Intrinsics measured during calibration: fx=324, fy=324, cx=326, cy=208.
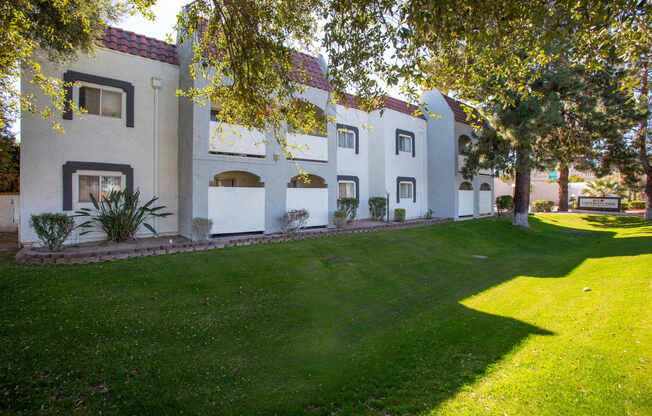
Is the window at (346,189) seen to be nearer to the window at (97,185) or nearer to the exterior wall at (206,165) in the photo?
the exterior wall at (206,165)

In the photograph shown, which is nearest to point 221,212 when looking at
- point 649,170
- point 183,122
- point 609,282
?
point 183,122

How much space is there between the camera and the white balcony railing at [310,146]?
14.3 metres

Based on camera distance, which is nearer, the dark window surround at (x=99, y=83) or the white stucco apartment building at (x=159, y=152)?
the white stucco apartment building at (x=159, y=152)

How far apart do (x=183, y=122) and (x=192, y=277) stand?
7.24 meters

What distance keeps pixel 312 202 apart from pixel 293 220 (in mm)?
1582

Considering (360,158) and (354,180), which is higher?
(360,158)

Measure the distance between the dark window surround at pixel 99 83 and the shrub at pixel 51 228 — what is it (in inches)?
133

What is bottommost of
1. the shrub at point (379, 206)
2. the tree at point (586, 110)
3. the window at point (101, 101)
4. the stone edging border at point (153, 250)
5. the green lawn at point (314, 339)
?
the green lawn at point (314, 339)

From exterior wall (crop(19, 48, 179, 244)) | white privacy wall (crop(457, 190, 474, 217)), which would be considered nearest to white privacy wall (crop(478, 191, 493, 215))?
white privacy wall (crop(457, 190, 474, 217))

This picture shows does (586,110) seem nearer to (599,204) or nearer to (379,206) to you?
(379,206)

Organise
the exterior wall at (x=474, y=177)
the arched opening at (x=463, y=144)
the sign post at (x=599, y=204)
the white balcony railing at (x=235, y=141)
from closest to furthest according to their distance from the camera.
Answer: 1. the white balcony railing at (x=235, y=141)
2. the exterior wall at (x=474, y=177)
3. the arched opening at (x=463, y=144)
4. the sign post at (x=599, y=204)

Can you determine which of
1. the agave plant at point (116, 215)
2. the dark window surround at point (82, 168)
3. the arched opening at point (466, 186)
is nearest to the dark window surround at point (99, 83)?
the dark window surround at point (82, 168)

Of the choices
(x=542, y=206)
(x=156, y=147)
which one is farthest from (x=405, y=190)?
(x=542, y=206)

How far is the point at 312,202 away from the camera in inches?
579
